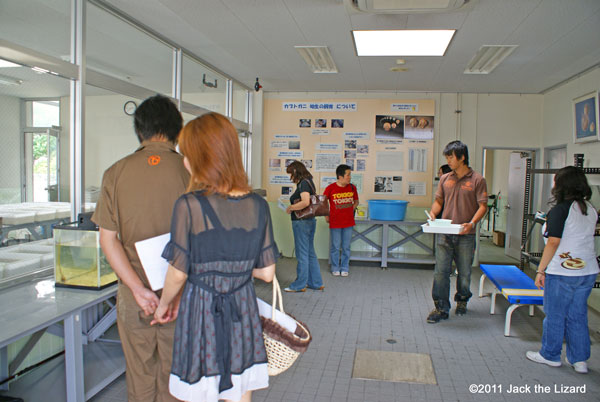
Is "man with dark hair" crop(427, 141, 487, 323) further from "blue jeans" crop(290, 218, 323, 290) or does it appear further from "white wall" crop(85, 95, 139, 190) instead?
"white wall" crop(85, 95, 139, 190)

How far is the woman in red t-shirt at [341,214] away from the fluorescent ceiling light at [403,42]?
1.54 m

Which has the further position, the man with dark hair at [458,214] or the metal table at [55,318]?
the man with dark hair at [458,214]

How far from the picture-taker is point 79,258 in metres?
2.46

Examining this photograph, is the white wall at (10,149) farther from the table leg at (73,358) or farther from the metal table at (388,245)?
the metal table at (388,245)

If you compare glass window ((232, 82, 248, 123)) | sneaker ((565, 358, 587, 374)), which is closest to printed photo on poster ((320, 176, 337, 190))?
glass window ((232, 82, 248, 123))

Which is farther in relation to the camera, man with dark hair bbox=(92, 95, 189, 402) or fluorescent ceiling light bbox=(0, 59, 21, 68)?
fluorescent ceiling light bbox=(0, 59, 21, 68)

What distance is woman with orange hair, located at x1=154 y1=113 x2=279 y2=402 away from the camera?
135 cm

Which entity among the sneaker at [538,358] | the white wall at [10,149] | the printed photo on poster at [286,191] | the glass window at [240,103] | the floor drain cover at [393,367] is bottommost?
the floor drain cover at [393,367]

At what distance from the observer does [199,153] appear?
1348 millimetres

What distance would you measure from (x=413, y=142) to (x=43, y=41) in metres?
5.01

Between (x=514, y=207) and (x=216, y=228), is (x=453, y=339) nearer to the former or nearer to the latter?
(x=216, y=228)

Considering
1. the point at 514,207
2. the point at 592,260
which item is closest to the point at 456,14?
the point at 592,260

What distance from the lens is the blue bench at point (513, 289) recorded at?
3396mm

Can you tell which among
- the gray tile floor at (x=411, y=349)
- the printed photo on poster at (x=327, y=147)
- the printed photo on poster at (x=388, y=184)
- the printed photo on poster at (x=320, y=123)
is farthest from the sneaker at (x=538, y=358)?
A: the printed photo on poster at (x=320, y=123)
